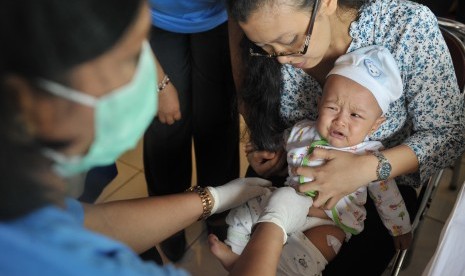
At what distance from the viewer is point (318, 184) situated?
115cm

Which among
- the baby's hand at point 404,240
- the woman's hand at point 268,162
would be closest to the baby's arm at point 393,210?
the baby's hand at point 404,240

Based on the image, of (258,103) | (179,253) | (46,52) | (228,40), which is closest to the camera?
(46,52)

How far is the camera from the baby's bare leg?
117cm

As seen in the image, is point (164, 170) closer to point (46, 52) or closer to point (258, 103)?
point (258, 103)

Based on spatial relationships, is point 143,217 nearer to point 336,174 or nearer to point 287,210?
point 287,210

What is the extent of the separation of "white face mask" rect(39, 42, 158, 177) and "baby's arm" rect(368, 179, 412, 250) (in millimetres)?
748

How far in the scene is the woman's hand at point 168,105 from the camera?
1539 millimetres

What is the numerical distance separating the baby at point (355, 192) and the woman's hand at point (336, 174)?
0.14ft

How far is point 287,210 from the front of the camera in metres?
1.09

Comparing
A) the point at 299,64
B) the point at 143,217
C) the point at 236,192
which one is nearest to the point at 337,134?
the point at 299,64

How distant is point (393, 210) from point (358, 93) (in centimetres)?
33

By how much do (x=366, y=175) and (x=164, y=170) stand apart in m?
0.90

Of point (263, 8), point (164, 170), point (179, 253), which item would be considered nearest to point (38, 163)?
point (263, 8)

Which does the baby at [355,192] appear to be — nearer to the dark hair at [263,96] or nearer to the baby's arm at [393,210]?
the baby's arm at [393,210]
